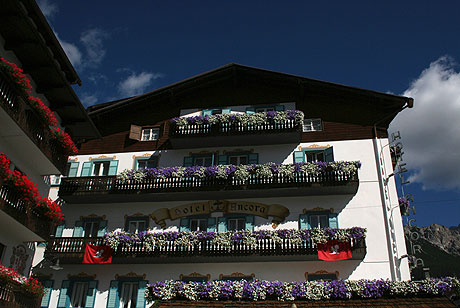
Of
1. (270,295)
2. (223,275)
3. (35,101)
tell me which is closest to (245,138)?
(223,275)

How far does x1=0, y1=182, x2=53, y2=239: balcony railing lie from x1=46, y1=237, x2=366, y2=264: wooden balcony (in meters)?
4.13

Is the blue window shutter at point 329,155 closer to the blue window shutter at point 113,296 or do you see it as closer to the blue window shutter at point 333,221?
the blue window shutter at point 333,221

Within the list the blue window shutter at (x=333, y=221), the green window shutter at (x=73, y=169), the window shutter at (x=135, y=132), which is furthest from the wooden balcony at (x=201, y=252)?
the window shutter at (x=135, y=132)

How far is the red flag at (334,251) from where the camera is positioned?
21578mm

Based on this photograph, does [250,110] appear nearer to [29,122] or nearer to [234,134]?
[234,134]

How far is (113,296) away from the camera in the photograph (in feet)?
75.7

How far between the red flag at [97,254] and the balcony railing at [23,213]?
3.87 meters

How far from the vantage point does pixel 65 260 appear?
23.6 m

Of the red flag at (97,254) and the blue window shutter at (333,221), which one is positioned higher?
the blue window shutter at (333,221)

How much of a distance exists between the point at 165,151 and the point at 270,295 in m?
11.3

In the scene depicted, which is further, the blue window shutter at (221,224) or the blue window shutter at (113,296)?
the blue window shutter at (221,224)

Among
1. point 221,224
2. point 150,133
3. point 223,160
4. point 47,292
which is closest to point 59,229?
point 47,292

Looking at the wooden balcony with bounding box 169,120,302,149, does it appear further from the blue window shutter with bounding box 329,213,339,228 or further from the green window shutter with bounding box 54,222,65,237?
the green window shutter with bounding box 54,222,65,237

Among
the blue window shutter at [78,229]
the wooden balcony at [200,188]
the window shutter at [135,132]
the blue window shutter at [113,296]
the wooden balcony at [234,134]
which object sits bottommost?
the blue window shutter at [113,296]
